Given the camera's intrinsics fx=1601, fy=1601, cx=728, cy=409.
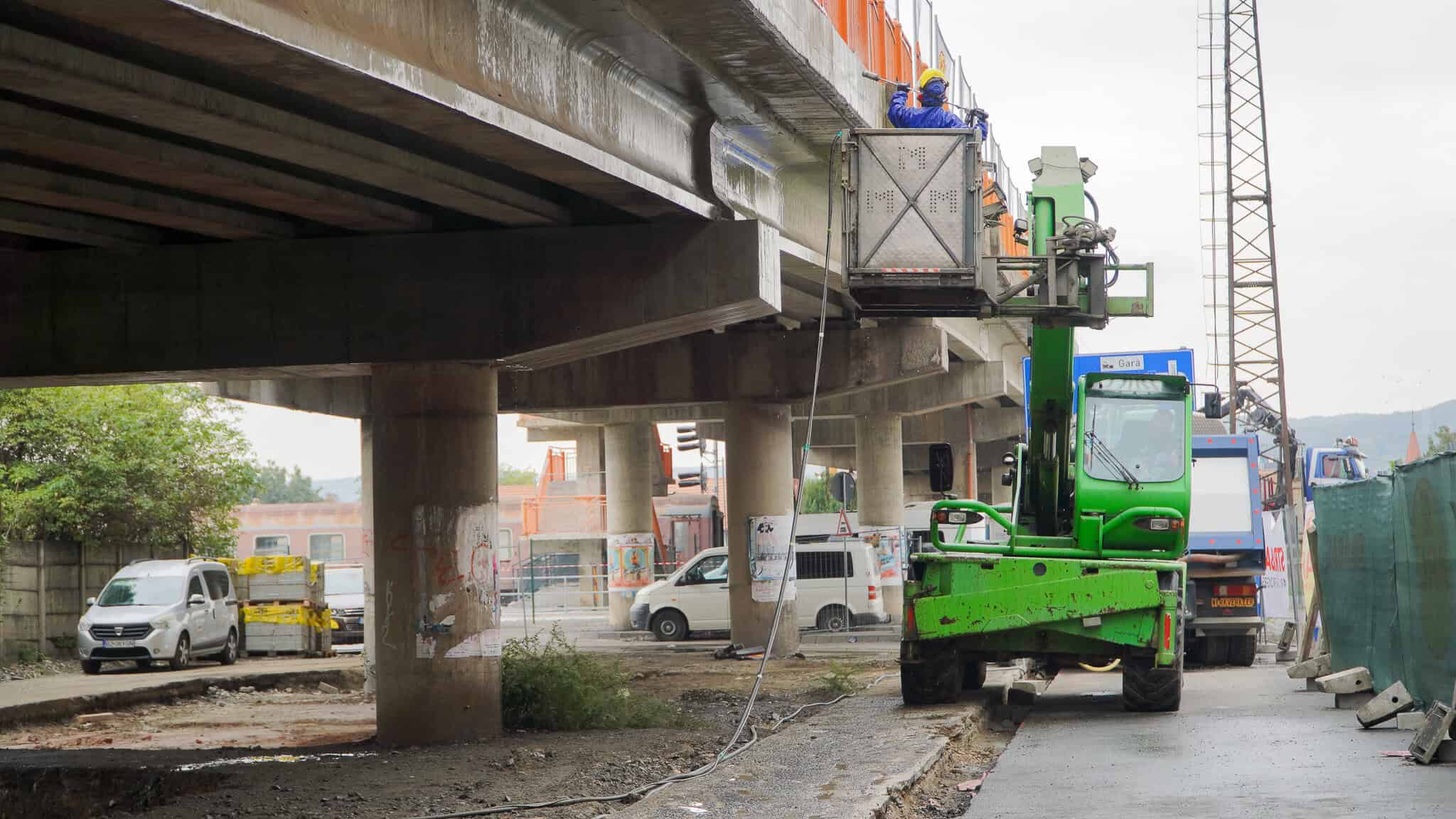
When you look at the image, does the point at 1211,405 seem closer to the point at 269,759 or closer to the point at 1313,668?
the point at 1313,668

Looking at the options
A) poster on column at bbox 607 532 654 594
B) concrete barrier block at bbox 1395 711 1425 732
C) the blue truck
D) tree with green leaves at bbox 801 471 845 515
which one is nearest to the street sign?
the blue truck

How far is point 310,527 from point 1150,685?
87452 millimetres

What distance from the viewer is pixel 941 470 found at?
619 inches

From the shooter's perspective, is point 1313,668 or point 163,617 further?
point 163,617

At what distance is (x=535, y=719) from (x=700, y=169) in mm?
Answer: 5861

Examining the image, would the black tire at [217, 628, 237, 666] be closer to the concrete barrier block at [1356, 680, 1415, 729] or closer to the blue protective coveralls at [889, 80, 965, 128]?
the blue protective coveralls at [889, 80, 965, 128]

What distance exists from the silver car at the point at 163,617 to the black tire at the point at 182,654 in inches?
0.5

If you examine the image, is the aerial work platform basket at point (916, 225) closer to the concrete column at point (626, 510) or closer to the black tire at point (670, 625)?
the black tire at point (670, 625)

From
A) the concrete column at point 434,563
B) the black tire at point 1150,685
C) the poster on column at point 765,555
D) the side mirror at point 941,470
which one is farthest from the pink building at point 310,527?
the black tire at point 1150,685

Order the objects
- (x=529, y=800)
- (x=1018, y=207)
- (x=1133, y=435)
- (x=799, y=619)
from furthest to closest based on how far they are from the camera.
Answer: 1. (x=799, y=619)
2. (x=1018, y=207)
3. (x=1133, y=435)
4. (x=529, y=800)

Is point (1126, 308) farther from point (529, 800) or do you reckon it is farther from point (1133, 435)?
point (529, 800)

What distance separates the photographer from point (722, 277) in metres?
15.1

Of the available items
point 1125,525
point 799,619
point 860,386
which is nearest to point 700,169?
point 1125,525

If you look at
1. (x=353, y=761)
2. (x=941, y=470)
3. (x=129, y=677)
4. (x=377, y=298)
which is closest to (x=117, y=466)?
(x=129, y=677)
